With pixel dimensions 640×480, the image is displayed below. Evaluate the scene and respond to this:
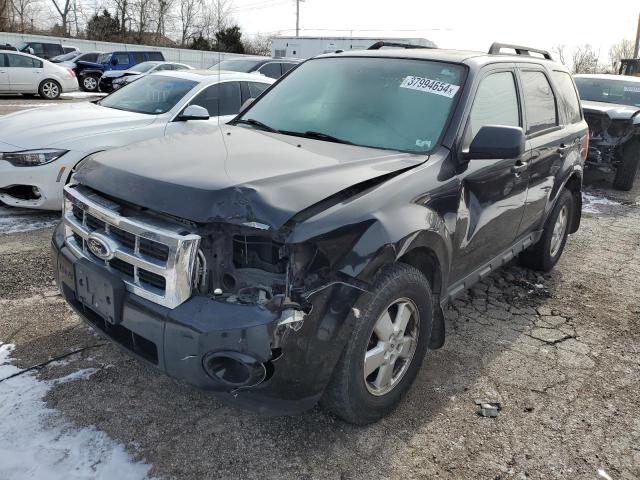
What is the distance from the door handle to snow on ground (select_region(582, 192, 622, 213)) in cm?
443

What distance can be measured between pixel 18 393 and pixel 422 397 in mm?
2124

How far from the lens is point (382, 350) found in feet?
8.38

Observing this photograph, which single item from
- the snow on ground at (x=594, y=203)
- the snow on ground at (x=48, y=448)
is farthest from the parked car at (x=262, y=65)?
the snow on ground at (x=48, y=448)

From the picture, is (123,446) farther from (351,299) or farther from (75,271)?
(351,299)

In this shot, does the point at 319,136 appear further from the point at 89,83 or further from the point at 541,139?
the point at 89,83

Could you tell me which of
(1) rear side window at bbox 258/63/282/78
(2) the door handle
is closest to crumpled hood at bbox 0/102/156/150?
(2) the door handle

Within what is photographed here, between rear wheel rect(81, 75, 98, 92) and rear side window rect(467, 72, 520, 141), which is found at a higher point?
rear wheel rect(81, 75, 98, 92)

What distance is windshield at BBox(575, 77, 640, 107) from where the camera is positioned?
9680 millimetres

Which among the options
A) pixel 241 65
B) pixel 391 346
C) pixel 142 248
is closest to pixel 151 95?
pixel 142 248

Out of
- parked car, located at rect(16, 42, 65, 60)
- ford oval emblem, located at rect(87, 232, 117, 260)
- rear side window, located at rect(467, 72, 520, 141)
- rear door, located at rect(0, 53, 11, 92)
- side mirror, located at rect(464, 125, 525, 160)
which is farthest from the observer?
parked car, located at rect(16, 42, 65, 60)

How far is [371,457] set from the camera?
248cm

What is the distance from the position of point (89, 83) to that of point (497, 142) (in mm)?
22791

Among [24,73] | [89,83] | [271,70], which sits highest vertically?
[271,70]

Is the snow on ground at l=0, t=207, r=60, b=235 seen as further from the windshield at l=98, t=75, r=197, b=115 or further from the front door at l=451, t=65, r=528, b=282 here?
the front door at l=451, t=65, r=528, b=282
